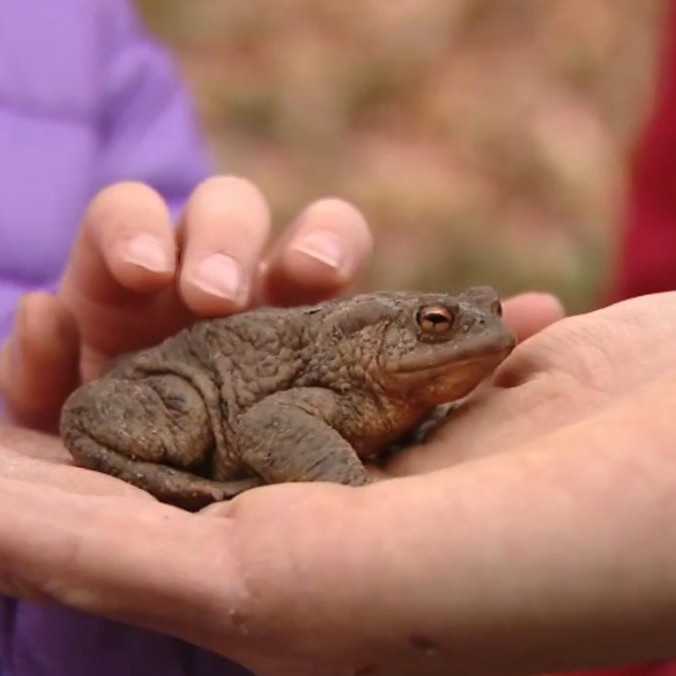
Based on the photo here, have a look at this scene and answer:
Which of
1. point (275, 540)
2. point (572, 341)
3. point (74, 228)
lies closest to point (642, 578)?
point (275, 540)

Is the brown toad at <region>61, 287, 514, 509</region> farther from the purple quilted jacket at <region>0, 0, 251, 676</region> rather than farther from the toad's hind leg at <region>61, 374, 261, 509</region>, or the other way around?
the purple quilted jacket at <region>0, 0, 251, 676</region>

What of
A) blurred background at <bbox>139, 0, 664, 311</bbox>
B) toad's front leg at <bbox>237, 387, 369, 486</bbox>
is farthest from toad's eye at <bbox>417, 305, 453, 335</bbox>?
blurred background at <bbox>139, 0, 664, 311</bbox>

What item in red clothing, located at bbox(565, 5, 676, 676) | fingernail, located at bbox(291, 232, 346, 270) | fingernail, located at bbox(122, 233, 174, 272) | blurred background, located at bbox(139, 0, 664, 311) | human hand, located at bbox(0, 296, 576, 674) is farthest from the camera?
blurred background, located at bbox(139, 0, 664, 311)

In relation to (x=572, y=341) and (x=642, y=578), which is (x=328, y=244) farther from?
(x=642, y=578)

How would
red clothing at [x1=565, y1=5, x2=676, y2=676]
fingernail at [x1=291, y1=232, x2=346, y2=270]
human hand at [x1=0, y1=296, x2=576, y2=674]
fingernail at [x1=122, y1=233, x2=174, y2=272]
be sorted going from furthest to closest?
red clothing at [x1=565, y1=5, x2=676, y2=676]
fingernail at [x1=291, y1=232, x2=346, y2=270]
fingernail at [x1=122, y1=233, x2=174, y2=272]
human hand at [x1=0, y1=296, x2=576, y2=674]

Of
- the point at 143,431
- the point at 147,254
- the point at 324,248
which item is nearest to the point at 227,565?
the point at 143,431
